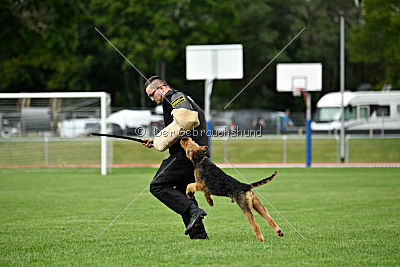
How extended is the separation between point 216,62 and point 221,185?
17870 millimetres

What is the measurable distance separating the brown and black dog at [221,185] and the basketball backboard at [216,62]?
57.1 ft

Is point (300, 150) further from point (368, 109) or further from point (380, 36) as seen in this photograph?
point (380, 36)

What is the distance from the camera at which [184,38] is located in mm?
50688

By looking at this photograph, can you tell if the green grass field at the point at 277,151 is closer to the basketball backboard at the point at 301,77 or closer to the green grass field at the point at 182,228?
the basketball backboard at the point at 301,77

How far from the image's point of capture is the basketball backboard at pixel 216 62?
2495cm

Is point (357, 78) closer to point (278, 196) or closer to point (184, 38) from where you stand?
point (184, 38)

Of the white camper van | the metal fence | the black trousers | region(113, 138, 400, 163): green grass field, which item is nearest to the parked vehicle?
the white camper van

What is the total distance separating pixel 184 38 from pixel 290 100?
11080 millimetres

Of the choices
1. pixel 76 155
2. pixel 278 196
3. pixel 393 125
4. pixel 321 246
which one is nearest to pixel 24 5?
pixel 76 155

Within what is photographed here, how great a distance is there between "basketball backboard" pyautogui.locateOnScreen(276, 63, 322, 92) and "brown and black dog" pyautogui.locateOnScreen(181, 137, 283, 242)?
22632mm

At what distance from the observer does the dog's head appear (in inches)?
301

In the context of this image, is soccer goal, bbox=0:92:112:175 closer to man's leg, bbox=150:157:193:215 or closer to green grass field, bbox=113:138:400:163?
green grass field, bbox=113:138:400:163

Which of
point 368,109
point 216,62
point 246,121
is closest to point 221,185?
point 216,62

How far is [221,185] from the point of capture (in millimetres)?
7461
